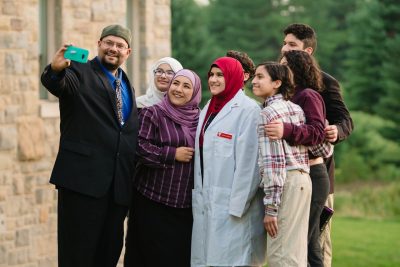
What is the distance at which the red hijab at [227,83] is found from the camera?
5.76m

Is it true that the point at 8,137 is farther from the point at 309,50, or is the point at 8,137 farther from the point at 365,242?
the point at 365,242

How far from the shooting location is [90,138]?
572 centimetres

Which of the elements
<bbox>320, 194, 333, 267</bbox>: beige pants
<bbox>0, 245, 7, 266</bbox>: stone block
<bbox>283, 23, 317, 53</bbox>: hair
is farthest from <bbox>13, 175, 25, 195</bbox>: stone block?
<bbox>283, 23, 317, 53</bbox>: hair

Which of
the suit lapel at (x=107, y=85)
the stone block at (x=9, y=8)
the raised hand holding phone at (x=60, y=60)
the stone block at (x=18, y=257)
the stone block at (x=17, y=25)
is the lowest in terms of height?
the stone block at (x=18, y=257)

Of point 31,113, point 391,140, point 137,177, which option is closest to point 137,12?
point 31,113

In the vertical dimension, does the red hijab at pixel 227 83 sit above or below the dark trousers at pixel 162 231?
above

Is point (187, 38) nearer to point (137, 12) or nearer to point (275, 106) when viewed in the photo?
point (137, 12)

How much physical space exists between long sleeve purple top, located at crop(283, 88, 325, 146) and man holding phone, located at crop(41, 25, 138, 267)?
1098 millimetres

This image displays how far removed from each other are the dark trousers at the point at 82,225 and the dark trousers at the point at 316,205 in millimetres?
1280

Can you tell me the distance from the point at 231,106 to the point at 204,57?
24.7 m

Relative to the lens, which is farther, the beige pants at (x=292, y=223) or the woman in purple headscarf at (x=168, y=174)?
the woman in purple headscarf at (x=168, y=174)

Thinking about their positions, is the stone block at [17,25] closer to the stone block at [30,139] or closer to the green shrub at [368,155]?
the stone block at [30,139]

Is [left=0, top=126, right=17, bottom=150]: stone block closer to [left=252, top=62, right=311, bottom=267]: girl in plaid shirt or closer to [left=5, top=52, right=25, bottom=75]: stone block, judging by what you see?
[left=5, top=52, right=25, bottom=75]: stone block

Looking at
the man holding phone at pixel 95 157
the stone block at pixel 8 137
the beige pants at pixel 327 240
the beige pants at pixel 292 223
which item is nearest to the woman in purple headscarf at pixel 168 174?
the man holding phone at pixel 95 157
